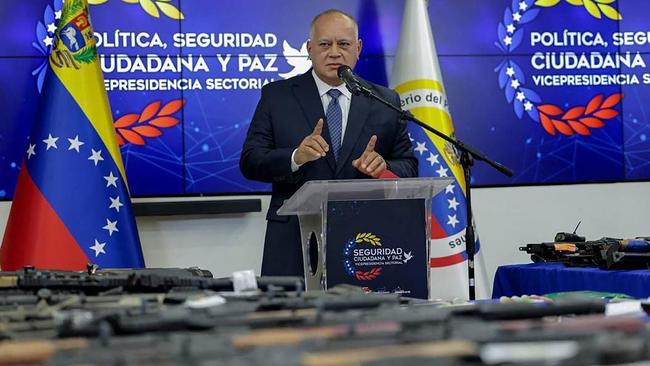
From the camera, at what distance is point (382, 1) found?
542 centimetres

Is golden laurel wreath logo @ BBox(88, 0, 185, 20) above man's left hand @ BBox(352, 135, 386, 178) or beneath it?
above

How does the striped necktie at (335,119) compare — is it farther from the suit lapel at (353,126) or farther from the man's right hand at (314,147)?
the man's right hand at (314,147)

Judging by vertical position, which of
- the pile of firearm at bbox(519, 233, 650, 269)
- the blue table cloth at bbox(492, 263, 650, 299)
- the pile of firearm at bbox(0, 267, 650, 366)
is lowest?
the blue table cloth at bbox(492, 263, 650, 299)

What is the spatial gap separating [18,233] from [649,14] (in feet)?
13.4

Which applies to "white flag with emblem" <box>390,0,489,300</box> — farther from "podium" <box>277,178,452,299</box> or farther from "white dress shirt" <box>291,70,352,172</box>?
"podium" <box>277,178,452,299</box>

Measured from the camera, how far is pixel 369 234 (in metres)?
2.82

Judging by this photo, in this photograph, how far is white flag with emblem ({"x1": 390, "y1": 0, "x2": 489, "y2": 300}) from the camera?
495 centimetres

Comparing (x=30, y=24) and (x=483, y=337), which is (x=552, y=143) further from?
(x=483, y=337)

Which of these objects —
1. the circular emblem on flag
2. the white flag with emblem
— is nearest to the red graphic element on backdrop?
the white flag with emblem

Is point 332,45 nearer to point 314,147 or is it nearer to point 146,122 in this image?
point 314,147

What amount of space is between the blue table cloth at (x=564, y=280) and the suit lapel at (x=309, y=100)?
1063 mm

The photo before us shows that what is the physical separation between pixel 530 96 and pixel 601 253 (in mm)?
2409

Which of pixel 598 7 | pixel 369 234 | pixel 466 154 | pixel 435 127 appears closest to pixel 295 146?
pixel 466 154

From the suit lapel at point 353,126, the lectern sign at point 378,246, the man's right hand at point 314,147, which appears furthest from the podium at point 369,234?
the suit lapel at point 353,126
